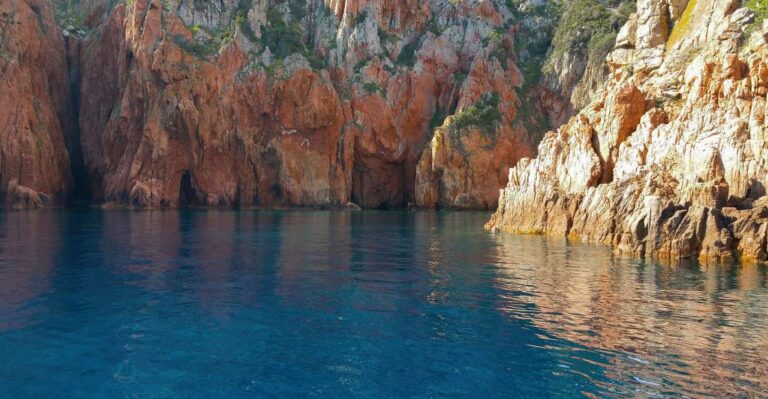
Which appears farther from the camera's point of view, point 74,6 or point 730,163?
point 74,6

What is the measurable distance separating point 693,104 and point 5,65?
10277cm

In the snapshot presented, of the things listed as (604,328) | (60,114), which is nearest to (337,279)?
(604,328)

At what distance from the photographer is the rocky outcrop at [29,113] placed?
94.9 meters

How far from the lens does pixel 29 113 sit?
9969 cm

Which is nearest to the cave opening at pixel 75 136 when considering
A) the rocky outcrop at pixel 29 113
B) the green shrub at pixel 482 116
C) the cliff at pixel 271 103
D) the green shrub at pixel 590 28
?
the cliff at pixel 271 103

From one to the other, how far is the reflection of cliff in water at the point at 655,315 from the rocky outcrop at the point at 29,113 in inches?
3548

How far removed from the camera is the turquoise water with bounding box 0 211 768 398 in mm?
14102

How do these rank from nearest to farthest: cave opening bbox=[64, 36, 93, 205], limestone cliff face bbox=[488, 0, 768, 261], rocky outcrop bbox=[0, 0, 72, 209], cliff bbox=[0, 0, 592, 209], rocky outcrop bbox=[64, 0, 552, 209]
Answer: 1. limestone cliff face bbox=[488, 0, 768, 261]
2. rocky outcrop bbox=[0, 0, 72, 209]
3. cliff bbox=[0, 0, 592, 209]
4. rocky outcrop bbox=[64, 0, 552, 209]
5. cave opening bbox=[64, 36, 93, 205]

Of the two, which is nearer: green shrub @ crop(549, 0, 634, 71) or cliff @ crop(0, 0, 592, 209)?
cliff @ crop(0, 0, 592, 209)

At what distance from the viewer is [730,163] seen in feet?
128

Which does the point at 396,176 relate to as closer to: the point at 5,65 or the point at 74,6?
the point at 5,65

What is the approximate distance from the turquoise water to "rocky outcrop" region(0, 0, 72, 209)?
2776 inches

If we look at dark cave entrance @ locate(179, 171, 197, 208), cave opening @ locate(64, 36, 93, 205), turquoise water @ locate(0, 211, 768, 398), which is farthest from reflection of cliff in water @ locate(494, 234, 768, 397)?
cave opening @ locate(64, 36, 93, 205)

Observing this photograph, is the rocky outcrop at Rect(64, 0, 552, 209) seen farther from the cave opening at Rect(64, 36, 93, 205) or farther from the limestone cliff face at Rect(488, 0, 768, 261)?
the limestone cliff face at Rect(488, 0, 768, 261)
